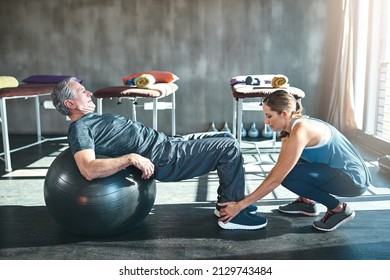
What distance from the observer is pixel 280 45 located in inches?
202

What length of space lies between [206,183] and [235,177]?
102 centimetres

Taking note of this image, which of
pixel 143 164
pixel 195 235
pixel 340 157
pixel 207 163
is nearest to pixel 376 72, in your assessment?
pixel 340 157

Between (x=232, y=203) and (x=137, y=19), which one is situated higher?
(x=137, y=19)

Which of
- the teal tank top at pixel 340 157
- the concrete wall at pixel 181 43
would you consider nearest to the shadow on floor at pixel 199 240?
the teal tank top at pixel 340 157

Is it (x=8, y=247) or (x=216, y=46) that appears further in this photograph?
(x=216, y=46)

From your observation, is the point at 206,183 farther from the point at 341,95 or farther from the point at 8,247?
the point at 341,95

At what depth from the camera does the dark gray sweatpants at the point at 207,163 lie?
205 cm

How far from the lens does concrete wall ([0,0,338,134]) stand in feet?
16.7

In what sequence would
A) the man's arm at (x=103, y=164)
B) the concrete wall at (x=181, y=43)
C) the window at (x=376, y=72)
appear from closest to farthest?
the man's arm at (x=103, y=164)
the window at (x=376, y=72)
the concrete wall at (x=181, y=43)

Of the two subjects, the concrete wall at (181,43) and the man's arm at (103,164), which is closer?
the man's arm at (103,164)

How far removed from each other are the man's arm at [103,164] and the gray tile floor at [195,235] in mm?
365

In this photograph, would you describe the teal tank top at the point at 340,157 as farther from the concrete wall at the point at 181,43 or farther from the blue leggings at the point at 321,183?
the concrete wall at the point at 181,43

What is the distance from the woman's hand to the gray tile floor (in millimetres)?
73
